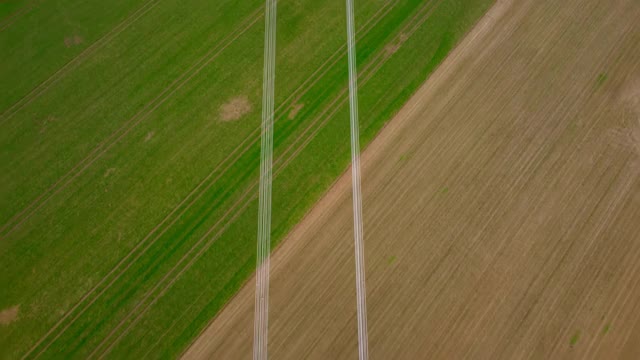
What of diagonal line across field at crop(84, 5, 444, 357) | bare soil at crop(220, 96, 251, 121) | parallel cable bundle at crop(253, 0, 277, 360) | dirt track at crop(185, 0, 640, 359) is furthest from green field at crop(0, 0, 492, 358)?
dirt track at crop(185, 0, 640, 359)

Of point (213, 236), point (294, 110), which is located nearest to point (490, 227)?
point (294, 110)

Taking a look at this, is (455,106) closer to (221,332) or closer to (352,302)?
(352,302)

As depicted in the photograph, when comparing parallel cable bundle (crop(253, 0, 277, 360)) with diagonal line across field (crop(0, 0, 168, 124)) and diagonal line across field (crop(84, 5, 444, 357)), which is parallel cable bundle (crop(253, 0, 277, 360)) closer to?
diagonal line across field (crop(84, 5, 444, 357))

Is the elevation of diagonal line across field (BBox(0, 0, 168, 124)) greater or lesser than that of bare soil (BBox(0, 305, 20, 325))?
greater

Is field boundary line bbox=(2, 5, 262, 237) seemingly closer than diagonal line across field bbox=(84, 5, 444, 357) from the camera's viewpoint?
No

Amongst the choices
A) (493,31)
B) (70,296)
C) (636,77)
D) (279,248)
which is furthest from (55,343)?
(636,77)

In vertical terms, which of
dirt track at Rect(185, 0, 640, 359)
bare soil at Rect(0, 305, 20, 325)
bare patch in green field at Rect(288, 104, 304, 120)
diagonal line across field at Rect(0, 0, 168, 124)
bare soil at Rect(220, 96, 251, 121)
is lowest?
dirt track at Rect(185, 0, 640, 359)
